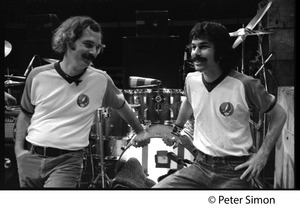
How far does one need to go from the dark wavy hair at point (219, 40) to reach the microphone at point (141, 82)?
1.12ft

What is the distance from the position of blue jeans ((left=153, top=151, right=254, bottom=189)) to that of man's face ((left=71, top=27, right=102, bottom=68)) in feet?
2.45

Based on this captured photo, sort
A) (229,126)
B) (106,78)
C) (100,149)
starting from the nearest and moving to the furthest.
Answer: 1. (229,126)
2. (106,78)
3. (100,149)

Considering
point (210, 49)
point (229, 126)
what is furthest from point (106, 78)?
point (229, 126)

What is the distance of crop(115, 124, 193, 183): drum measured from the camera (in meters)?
1.96

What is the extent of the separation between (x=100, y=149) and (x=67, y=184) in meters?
0.30

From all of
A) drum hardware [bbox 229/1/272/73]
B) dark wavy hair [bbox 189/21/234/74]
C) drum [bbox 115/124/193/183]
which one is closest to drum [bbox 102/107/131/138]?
drum [bbox 115/124/193/183]

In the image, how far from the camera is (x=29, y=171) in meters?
1.86

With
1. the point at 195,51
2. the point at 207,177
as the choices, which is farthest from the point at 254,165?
the point at 195,51

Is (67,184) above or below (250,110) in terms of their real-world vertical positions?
below

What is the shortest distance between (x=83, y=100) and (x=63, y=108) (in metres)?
0.11

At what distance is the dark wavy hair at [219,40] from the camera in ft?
5.86

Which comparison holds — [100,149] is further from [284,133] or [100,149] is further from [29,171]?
[284,133]

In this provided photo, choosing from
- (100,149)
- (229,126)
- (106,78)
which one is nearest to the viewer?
(229,126)
